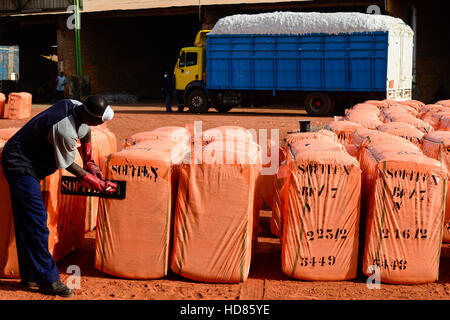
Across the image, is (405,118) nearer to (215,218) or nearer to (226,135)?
(226,135)

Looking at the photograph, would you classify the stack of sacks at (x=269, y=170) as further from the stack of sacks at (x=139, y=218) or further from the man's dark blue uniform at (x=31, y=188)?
the man's dark blue uniform at (x=31, y=188)

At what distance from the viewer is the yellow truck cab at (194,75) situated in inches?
871

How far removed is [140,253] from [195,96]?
58.4 ft

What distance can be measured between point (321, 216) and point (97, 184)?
1.79m

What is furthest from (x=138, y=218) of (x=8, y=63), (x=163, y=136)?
(x=8, y=63)

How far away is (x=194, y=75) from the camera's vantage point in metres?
22.2

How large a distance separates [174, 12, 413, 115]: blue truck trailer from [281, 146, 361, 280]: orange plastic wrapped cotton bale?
584 inches

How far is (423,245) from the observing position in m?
4.98

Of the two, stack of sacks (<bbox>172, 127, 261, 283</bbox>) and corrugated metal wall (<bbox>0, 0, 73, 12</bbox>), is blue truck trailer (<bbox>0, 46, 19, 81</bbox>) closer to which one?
corrugated metal wall (<bbox>0, 0, 73, 12</bbox>)

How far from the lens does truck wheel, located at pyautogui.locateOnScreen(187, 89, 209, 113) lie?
22.5 m

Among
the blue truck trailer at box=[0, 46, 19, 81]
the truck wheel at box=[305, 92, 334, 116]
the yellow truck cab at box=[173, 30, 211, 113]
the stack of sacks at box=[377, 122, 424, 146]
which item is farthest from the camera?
the blue truck trailer at box=[0, 46, 19, 81]

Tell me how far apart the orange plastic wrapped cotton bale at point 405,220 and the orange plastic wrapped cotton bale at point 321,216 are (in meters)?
0.17

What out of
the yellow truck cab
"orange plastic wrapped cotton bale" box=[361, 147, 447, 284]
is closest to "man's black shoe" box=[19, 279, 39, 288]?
"orange plastic wrapped cotton bale" box=[361, 147, 447, 284]

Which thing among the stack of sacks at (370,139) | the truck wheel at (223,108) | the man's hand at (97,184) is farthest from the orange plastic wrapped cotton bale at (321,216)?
the truck wheel at (223,108)
